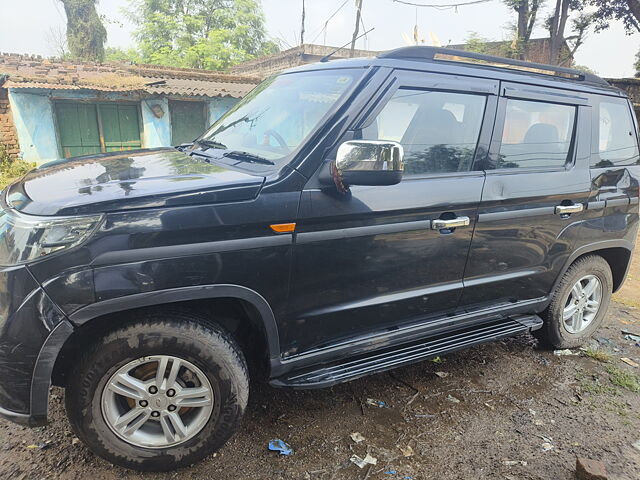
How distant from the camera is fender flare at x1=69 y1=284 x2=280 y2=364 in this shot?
75.0 inches

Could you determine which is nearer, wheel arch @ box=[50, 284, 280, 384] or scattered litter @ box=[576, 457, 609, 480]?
wheel arch @ box=[50, 284, 280, 384]

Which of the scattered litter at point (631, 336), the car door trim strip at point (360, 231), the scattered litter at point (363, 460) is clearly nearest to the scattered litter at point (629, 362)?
the scattered litter at point (631, 336)

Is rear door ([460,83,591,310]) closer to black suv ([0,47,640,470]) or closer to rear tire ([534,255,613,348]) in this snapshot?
black suv ([0,47,640,470])

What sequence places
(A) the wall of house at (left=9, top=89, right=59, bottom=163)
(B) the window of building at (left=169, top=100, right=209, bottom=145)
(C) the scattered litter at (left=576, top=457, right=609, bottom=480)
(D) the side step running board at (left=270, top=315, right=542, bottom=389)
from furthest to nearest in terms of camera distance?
(B) the window of building at (left=169, top=100, right=209, bottom=145) < (A) the wall of house at (left=9, top=89, right=59, bottom=163) < (D) the side step running board at (left=270, top=315, right=542, bottom=389) < (C) the scattered litter at (left=576, top=457, right=609, bottom=480)

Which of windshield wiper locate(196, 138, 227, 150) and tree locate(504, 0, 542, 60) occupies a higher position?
tree locate(504, 0, 542, 60)

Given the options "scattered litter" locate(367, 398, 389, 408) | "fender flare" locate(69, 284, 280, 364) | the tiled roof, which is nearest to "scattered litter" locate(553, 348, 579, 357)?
"scattered litter" locate(367, 398, 389, 408)

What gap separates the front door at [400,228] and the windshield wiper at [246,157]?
0.38 m

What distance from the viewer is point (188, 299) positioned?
2.08m

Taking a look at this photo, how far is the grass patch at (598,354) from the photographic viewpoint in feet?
12.2

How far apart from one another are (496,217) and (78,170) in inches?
102

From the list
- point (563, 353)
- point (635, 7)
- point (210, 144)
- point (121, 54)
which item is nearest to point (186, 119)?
point (210, 144)

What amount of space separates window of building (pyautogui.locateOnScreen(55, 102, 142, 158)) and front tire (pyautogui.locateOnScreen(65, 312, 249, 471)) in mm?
12676

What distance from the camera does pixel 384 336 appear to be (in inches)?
107

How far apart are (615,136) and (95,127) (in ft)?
44.5
